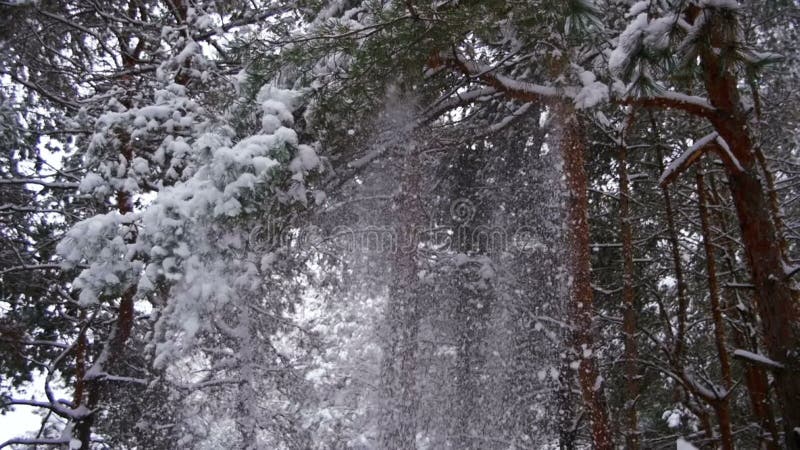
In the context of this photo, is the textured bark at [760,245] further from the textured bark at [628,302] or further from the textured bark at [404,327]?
the textured bark at [404,327]

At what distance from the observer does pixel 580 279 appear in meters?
6.36

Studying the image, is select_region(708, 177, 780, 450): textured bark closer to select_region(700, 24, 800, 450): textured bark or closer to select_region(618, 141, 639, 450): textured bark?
select_region(618, 141, 639, 450): textured bark

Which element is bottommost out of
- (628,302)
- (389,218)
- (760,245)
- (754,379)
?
(754,379)

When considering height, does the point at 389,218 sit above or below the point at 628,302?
above

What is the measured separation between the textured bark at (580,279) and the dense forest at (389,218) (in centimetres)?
3

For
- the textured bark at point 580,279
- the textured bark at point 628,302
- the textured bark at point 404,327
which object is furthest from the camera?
the textured bark at point 628,302

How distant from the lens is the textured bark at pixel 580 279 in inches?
236

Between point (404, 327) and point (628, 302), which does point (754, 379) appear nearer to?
point (628, 302)

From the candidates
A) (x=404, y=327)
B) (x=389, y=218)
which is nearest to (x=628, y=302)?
(x=404, y=327)

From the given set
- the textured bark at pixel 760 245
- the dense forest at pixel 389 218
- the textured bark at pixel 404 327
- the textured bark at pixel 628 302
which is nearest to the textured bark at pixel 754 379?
the dense forest at pixel 389 218

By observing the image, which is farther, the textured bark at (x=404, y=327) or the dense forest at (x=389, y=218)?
the textured bark at (x=404, y=327)

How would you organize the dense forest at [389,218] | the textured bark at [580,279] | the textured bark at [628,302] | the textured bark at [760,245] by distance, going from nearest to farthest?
1. the textured bark at [760,245]
2. the dense forest at [389,218]
3. the textured bark at [580,279]
4. the textured bark at [628,302]

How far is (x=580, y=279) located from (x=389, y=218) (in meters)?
2.70

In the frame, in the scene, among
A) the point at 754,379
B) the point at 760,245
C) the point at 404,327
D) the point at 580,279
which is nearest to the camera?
the point at 760,245
